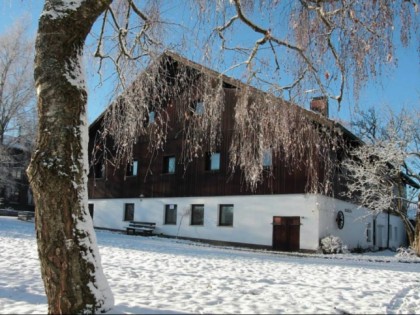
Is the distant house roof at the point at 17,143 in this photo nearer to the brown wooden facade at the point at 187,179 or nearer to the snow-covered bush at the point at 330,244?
the brown wooden facade at the point at 187,179

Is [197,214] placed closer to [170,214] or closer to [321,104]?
[170,214]

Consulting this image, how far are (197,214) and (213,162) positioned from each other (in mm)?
2822

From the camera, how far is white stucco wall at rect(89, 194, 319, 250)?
1992cm

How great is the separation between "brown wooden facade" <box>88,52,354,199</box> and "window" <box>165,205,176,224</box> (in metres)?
0.68

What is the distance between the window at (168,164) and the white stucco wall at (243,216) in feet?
5.32

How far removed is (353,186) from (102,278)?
1917 centimetres

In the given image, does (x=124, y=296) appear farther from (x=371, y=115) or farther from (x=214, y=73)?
(x=371, y=115)

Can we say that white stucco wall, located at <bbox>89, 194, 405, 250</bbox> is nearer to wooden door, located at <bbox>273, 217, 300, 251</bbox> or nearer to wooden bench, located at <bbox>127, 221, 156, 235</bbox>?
wooden door, located at <bbox>273, 217, 300, 251</bbox>

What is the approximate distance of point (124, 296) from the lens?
6254 mm

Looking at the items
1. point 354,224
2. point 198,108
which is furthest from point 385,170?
point 198,108

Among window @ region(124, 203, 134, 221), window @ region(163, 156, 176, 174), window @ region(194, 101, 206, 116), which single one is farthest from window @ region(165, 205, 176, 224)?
window @ region(194, 101, 206, 116)

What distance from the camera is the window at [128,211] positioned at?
2737cm

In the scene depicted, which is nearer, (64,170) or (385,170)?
(64,170)

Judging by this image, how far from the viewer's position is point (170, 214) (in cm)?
2517
